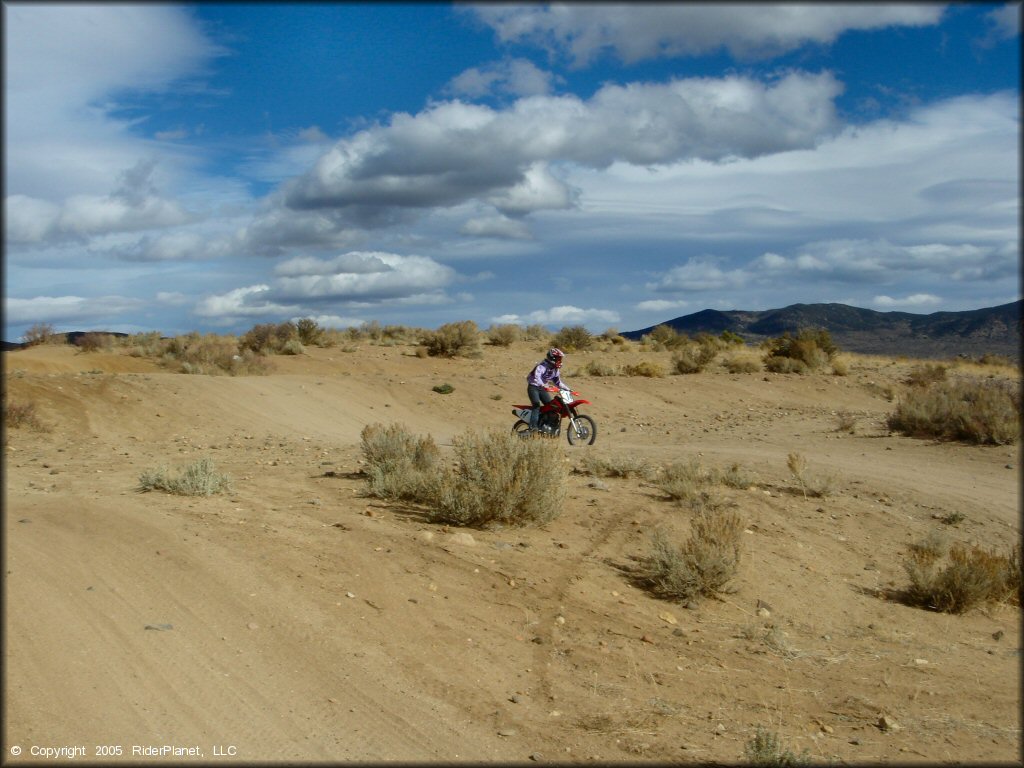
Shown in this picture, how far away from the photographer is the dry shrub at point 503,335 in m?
42.1

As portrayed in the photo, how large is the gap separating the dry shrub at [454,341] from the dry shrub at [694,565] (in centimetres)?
2659

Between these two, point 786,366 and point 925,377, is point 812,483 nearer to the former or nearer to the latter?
point 786,366

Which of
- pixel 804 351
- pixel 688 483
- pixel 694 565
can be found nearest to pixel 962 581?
pixel 694 565

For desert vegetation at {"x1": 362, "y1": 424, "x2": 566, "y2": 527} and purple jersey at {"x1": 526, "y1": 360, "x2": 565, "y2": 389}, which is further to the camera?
purple jersey at {"x1": 526, "y1": 360, "x2": 565, "y2": 389}

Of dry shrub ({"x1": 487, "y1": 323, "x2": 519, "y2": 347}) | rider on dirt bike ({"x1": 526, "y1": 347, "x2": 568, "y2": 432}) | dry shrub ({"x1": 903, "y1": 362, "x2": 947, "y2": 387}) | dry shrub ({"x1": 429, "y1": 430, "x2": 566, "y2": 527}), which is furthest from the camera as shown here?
dry shrub ({"x1": 487, "y1": 323, "x2": 519, "y2": 347})

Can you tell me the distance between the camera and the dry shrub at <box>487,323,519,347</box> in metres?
42.1

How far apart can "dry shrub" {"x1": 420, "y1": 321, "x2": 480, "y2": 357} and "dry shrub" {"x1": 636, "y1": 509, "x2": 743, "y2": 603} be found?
2659 cm

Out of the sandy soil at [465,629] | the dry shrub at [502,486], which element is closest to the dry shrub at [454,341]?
the sandy soil at [465,629]

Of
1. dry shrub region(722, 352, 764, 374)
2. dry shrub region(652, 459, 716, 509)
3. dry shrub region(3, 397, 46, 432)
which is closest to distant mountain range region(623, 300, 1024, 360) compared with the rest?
dry shrub region(722, 352, 764, 374)

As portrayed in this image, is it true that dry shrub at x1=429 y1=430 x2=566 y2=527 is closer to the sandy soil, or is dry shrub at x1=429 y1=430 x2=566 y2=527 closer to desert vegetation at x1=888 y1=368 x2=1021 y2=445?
the sandy soil

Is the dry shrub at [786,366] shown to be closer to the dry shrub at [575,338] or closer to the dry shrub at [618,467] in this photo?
the dry shrub at [575,338]

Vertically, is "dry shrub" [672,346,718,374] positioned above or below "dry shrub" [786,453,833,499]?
above

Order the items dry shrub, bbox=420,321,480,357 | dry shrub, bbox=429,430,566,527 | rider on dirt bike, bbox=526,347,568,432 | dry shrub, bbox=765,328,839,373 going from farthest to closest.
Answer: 1. dry shrub, bbox=420,321,480,357
2. dry shrub, bbox=765,328,839,373
3. rider on dirt bike, bbox=526,347,568,432
4. dry shrub, bbox=429,430,566,527

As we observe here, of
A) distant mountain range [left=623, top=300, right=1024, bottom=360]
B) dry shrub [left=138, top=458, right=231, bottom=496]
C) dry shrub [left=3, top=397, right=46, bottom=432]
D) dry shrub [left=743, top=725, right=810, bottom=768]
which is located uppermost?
distant mountain range [left=623, top=300, right=1024, bottom=360]
